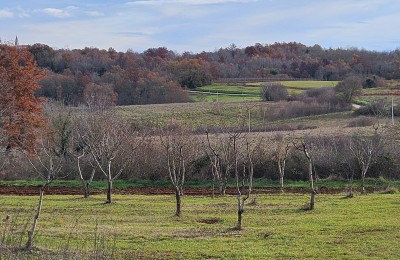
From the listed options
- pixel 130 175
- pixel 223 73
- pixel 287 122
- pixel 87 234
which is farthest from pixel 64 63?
pixel 87 234

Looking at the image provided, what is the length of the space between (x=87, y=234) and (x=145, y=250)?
2.81m

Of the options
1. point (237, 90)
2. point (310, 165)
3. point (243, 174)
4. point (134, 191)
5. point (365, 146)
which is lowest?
point (134, 191)

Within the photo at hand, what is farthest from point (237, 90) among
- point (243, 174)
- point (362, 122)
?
point (243, 174)

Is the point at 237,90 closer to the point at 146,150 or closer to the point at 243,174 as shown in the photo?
the point at 146,150

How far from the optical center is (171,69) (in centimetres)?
9181

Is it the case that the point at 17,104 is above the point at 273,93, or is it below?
above

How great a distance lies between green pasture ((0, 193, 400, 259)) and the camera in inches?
591

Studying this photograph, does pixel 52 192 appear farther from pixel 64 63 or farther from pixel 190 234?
pixel 64 63

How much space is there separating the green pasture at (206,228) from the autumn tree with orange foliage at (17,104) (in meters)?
12.8

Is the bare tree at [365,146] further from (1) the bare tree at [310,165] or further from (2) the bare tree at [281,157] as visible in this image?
(2) the bare tree at [281,157]

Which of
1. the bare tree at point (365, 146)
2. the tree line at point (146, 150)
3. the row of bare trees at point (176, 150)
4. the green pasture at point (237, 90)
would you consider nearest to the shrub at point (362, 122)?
the tree line at point (146, 150)

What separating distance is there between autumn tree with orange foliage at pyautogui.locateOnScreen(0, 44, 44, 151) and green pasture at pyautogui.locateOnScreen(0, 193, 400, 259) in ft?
42.0

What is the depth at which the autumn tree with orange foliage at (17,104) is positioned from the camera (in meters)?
40.0

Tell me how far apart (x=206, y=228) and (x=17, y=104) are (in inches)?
997
